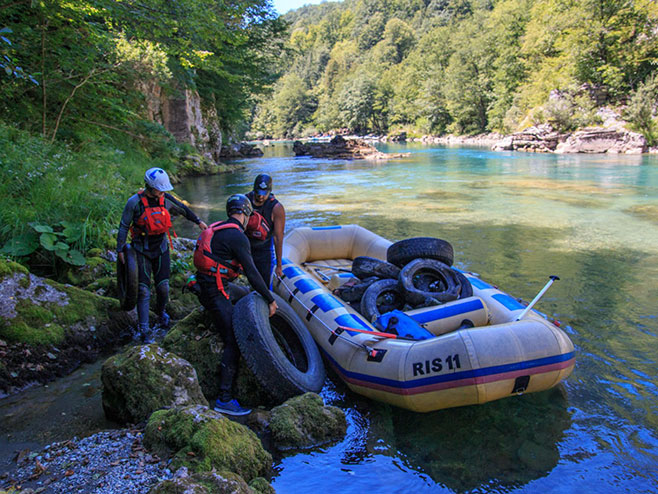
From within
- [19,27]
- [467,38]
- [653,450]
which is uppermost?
[467,38]

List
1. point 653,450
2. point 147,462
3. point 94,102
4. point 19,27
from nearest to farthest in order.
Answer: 1. point 147,462
2. point 653,450
3. point 19,27
4. point 94,102

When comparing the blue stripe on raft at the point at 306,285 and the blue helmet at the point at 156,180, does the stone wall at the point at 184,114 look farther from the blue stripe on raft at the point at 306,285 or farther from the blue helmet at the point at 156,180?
the blue stripe on raft at the point at 306,285

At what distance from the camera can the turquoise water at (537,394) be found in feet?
10.9

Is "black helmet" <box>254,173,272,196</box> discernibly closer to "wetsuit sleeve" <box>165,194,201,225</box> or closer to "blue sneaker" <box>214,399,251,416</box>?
"wetsuit sleeve" <box>165,194,201,225</box>

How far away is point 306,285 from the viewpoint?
557 centimetres

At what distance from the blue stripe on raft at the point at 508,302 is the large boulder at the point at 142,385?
3.27 meters

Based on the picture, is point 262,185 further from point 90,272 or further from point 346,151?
point 346,151

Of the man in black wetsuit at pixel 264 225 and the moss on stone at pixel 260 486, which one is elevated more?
the man in black wetsuit at pixel 264 225

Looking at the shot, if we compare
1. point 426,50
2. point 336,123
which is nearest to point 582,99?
point 426,50

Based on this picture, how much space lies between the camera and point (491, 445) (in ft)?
11.9

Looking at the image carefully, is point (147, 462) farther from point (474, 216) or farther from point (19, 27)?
point (474, 216)

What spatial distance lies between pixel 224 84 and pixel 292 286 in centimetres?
2617

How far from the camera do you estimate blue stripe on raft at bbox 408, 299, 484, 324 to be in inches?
186

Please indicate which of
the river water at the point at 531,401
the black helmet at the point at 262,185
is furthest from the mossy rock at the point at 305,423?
the black helmet at the point at 262,185
